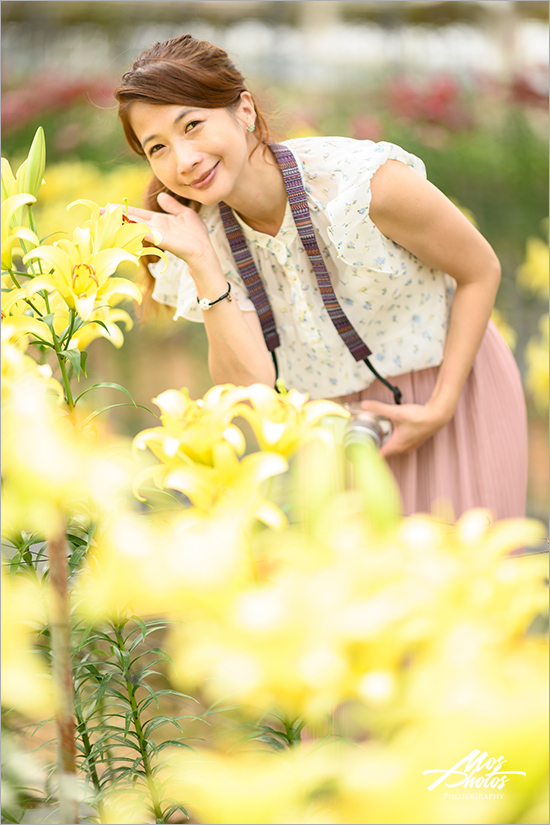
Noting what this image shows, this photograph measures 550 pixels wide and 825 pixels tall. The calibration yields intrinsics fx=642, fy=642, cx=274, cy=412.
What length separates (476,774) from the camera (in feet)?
0.93

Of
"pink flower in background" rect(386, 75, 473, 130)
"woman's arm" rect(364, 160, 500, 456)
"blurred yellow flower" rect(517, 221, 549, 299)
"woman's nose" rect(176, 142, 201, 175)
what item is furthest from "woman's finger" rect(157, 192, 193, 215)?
"pink flower in background" rect(386, 75, 473, 130)

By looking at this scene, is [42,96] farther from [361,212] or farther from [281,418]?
[281,418]

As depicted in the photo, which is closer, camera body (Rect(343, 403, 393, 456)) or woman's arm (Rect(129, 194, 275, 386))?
camera body (Rect(343, 403, 393, 456))

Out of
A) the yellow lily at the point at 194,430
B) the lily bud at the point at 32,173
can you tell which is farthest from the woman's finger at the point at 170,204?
the yellow lily at the point at 194,430

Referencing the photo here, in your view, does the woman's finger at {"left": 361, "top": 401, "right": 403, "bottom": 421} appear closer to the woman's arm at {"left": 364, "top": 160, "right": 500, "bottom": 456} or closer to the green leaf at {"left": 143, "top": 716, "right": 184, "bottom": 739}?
the woman's arm at {"left": 364, "top": 160, "right": 500, "bottom": 456}

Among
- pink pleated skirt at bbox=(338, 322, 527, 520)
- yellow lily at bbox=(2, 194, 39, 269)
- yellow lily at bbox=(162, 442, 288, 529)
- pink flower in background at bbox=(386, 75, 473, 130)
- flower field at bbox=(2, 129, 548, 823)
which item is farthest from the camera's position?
pink flower in background at bbox=(386, 75, 473, 130)

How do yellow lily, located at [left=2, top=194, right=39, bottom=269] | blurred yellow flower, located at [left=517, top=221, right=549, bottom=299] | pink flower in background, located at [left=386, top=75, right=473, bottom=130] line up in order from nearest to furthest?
1. yellow lily, located at [left=2, top=194, right=39, bottom=269]
2. blurred yellow flower, located at [left=517, top=221, right=549, bottom=299]
3. pink flower in background, located at [left=386, top=75, right=473, bottom=130]

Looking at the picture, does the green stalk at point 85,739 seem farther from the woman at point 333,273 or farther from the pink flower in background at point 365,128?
the pink flower in background at point 365,128

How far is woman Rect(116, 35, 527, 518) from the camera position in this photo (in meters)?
0.72

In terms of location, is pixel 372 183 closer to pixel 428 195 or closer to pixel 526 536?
pixel 428 195

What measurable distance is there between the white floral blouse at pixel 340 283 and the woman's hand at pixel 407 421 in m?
0.06

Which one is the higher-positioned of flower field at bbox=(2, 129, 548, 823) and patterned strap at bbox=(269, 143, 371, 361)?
patterned strap at bbox=(269, 143, 371, 361)

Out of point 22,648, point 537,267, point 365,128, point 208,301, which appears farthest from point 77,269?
point 365,128

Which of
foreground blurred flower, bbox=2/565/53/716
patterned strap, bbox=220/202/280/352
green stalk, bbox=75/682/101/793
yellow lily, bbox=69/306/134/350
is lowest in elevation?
green stalk, bbox=75/682/101/793
